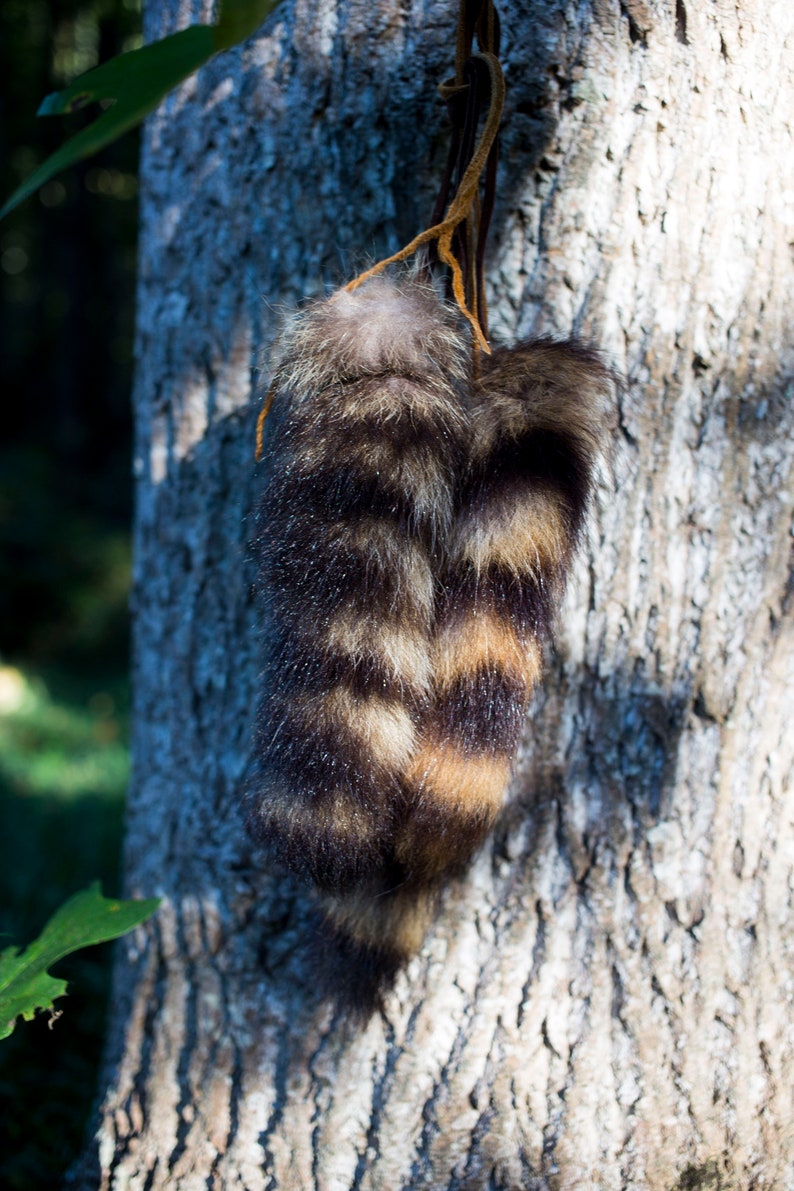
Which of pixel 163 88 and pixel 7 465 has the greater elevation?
pixel 7 465

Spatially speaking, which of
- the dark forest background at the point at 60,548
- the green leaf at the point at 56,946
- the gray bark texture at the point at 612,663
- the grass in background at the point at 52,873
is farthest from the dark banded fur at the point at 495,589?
the dark forest background at the point at 60,548

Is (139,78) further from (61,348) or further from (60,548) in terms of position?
(61,348)

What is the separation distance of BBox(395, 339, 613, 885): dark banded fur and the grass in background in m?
0.71

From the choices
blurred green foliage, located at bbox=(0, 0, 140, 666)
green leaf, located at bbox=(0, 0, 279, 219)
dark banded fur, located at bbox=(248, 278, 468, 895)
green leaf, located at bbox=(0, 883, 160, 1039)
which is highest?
blurred green foliage, located at bbox=(0, 0, 140, 666)

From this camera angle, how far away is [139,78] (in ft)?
3.01

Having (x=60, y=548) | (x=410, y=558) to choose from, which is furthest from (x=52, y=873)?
(x=60, y=548)

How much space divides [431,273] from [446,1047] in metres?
1.26

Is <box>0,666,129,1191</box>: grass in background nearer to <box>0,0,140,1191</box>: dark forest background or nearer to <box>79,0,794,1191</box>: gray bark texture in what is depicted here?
<box>0,0,140,1191</box>: dark forest background

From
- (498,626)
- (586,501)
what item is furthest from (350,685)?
(586,501)

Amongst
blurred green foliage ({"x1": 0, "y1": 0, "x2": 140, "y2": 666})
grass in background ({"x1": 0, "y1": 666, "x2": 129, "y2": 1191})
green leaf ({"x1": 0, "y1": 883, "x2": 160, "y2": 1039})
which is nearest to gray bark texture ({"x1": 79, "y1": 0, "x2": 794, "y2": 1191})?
green leaf ({"x1": 0, "y1": 883, "x2": 160, "y2": 1039})

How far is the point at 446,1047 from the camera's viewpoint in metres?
1.42

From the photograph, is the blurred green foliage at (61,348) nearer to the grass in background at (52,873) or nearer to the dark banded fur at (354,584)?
the grass in background at (52,873)

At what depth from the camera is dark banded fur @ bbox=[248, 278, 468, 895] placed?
42.1 inches

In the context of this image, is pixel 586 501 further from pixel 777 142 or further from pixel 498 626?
pixel 777 142
